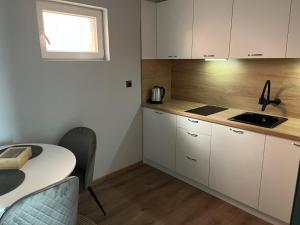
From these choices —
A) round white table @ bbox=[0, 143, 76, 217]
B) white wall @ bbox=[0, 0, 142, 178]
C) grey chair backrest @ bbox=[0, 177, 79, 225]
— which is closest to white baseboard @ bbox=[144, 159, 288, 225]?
white wall @ bbox=[0, 0, 142, 178]

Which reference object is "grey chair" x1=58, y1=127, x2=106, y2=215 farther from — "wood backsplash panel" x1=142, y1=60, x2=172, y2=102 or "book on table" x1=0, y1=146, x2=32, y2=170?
"wood backsplash panel" x1=142, y1=60, x2=172, y2=102

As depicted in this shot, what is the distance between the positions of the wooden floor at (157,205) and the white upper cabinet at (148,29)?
154cm

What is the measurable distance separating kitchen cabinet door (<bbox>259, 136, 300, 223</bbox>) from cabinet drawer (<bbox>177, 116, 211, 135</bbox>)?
22.7 inches

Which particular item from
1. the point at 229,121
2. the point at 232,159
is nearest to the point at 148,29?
the point at 229,121

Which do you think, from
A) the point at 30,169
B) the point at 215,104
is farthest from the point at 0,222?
the point at 215,104

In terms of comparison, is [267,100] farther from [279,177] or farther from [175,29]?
[175,29]

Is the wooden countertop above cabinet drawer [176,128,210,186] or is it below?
above

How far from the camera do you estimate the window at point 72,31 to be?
211 cm

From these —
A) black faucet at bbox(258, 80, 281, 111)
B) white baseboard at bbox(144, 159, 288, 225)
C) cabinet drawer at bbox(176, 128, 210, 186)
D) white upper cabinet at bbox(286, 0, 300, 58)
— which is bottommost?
white baseboard at bbox(144, 159, 288, 225)

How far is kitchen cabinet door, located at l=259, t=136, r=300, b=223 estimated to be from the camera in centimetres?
175

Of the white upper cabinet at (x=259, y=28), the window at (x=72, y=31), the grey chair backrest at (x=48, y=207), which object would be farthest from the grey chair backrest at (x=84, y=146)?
the white upper cabinet at (x=259, y=28)

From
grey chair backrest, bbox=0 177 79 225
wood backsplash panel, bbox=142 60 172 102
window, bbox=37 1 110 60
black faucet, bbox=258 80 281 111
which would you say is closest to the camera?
grey chair backrest, bbox=0 177 79 225

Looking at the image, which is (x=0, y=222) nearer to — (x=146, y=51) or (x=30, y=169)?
(x=30, y=169)

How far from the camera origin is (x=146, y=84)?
293 centimetres
